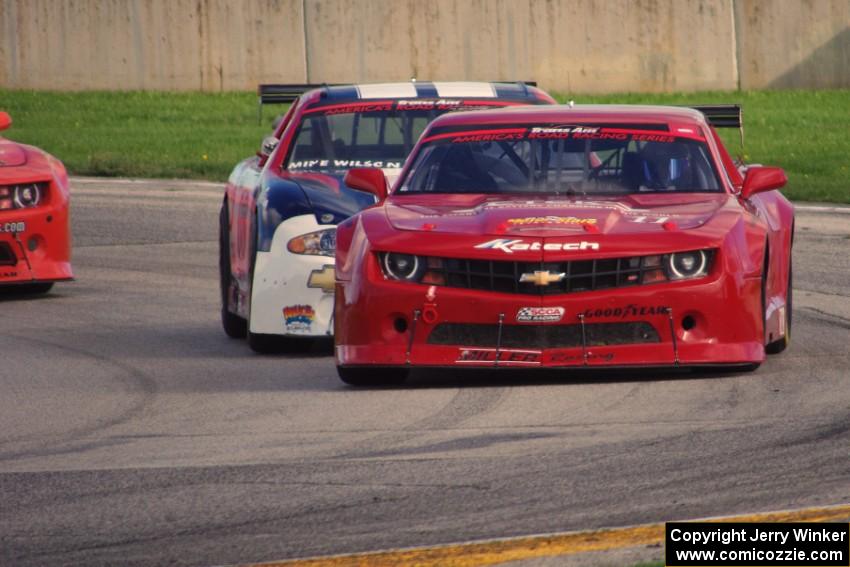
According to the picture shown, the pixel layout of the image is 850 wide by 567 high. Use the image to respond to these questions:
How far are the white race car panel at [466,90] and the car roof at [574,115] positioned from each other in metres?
1.58

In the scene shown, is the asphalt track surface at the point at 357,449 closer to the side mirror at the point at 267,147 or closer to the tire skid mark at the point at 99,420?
the tire skid mark at the point at 99,420

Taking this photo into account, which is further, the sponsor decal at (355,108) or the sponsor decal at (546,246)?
the sponsor decal at (355,108)

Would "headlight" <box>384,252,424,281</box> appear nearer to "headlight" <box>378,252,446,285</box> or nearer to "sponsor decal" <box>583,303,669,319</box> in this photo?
"headlight" <box>378,252,446,285</box>

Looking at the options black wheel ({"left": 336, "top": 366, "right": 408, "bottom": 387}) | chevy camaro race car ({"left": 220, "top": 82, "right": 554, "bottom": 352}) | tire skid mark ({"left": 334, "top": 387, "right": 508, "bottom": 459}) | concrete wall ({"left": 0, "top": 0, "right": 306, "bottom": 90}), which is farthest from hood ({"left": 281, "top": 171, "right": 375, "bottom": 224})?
concrete wall ({"left": 0, "top": 0, "right": 306, "bottom": 90})

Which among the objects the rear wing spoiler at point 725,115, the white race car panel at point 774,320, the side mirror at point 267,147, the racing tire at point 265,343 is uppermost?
the rear wing spoiler at point 725,115

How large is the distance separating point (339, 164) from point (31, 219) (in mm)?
2754

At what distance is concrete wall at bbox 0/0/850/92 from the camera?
32.1 m

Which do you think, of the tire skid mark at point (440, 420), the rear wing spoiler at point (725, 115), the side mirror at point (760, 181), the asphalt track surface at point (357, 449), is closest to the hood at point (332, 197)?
the asphalt track surface at point (357, 449)

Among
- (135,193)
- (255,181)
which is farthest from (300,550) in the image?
(135,193)

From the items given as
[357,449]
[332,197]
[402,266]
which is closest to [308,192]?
[332,197]

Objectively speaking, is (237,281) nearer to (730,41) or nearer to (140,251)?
(140,251)

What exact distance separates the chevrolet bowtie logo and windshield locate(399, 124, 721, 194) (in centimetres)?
108

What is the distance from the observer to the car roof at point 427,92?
11.6 meters

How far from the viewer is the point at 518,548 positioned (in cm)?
537
